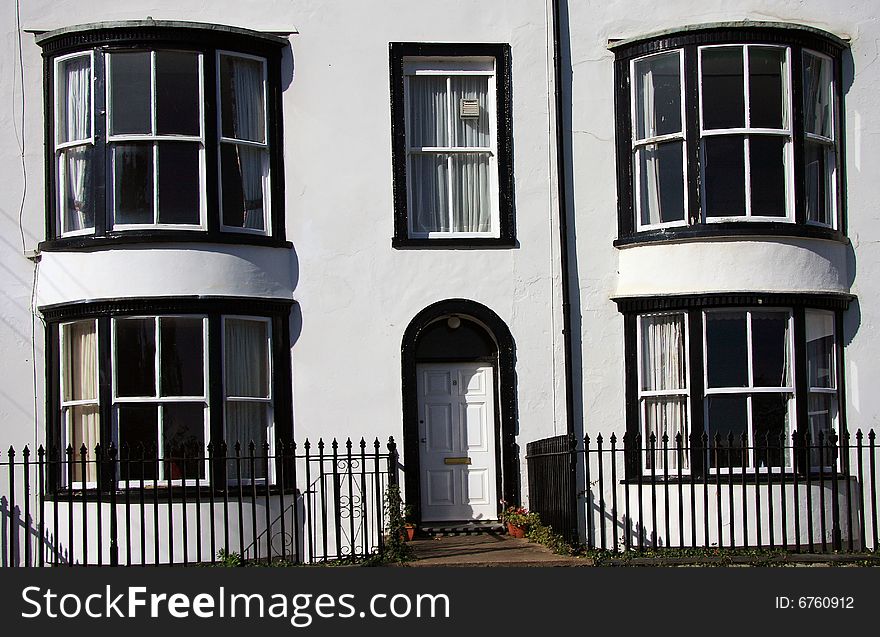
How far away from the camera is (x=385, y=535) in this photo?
15406 millimetres

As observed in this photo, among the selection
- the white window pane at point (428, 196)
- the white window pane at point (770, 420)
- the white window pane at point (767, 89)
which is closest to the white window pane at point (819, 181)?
the white window pane at point (767, 89)

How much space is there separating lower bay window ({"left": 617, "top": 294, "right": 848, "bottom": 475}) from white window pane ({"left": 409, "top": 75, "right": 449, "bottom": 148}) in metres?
3.29

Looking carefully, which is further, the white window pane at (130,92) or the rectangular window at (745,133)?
the rectangular window at (745,133)

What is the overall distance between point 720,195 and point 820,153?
1.63 metres

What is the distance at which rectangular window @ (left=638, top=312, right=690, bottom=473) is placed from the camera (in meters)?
16.3

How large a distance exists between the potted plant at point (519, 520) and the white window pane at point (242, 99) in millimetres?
5708

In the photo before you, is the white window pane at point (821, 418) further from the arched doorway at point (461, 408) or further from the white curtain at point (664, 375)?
the arched doorway at point (461, 408)

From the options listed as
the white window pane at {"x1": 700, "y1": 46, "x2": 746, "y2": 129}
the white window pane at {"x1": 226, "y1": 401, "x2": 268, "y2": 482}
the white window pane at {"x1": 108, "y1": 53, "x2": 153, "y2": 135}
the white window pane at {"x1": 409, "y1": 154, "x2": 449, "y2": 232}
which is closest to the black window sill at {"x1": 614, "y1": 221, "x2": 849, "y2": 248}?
the white window pane at {"x1": 700, "y1": 46, "x2": 746, "y2": 129}

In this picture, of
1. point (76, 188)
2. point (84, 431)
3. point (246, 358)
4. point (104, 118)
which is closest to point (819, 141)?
point (246, 358)

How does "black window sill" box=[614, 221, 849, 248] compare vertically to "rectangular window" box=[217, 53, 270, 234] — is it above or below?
below

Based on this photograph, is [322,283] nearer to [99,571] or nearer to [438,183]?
[438,183]

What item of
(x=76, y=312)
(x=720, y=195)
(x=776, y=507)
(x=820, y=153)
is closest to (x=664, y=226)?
(x=720, y=195)

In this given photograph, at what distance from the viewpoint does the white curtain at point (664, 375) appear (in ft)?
53.6

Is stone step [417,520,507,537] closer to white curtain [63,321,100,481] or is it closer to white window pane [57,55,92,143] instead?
white curtain [63,321,100,481]
